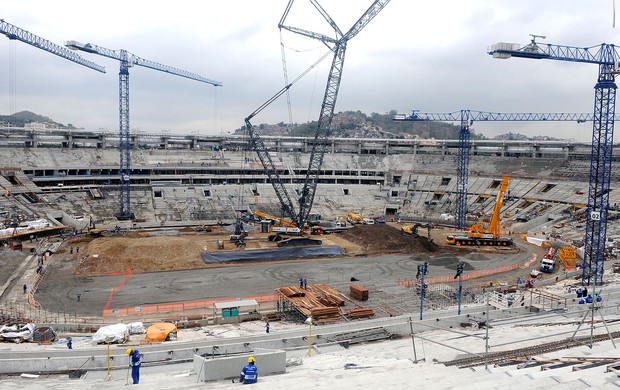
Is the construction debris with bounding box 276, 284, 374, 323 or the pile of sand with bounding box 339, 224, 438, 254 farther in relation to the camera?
the pile of sand with bounding box 339, 224, 438, 254

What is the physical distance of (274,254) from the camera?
147ft

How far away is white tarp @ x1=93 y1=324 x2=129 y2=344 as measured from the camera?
69.6ft

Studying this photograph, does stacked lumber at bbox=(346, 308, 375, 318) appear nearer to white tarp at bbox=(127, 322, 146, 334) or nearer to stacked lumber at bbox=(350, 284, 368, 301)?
stacked lumber at bbox=(350, 284, 368, 301)

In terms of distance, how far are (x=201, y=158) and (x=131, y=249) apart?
44.7 m

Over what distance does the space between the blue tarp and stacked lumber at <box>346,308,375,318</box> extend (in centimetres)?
1809

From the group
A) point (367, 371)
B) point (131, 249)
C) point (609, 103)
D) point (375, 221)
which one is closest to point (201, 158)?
point (375, 221)

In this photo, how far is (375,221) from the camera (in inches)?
2525

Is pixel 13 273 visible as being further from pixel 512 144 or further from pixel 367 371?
pixel 512 144

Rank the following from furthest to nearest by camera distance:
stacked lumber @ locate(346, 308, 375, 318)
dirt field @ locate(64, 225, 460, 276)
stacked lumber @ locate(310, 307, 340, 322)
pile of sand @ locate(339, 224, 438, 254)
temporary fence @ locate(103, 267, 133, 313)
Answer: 1. pile of sand @ locate(339, 224, 438, 254)
2. dirt field @ locate(64, 225, 460, 276)
3. temporary fence @ locate(103, 267, 133, 313)
4. stacked lumber @ locate(346, 308, 375, 318)
5. stacked lumber @ locate(310, 307, 340, 322)

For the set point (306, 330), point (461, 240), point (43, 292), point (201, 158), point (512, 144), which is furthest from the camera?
point (512, 144)

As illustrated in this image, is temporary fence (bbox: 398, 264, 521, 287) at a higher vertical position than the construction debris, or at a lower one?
lower

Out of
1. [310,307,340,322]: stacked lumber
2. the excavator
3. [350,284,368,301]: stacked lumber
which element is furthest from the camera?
the excavator

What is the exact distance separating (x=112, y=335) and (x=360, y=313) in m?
12.7

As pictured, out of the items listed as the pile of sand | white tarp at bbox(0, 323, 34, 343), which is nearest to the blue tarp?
the pile of sand
